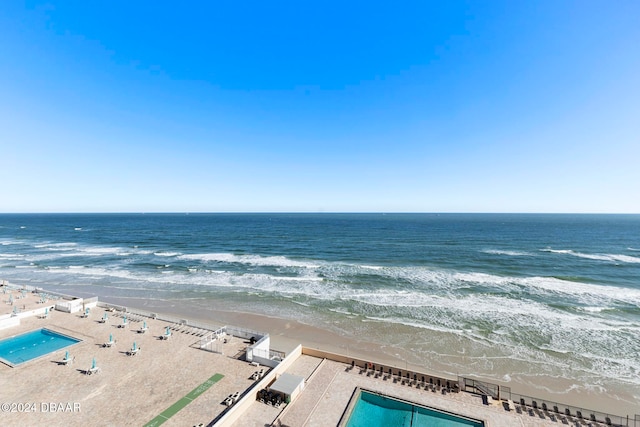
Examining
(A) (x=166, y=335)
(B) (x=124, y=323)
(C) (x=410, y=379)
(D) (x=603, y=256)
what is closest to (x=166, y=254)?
(B) (x=124, y=323)

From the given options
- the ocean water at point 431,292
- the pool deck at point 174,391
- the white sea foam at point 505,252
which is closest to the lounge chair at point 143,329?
the pool deck at point 174,391

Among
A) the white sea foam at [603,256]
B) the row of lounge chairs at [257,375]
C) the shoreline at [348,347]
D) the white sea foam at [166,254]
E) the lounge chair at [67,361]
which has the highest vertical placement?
the white sea foam at [603,256]

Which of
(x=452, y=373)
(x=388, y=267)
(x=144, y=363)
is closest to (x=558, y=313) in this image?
(x=452, y=373)

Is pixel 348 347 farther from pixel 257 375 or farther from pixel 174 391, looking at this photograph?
pixel 174 391

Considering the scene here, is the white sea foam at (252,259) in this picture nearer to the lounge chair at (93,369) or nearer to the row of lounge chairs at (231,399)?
the lounge chair at (93,369)

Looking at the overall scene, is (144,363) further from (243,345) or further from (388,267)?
(388,267)
